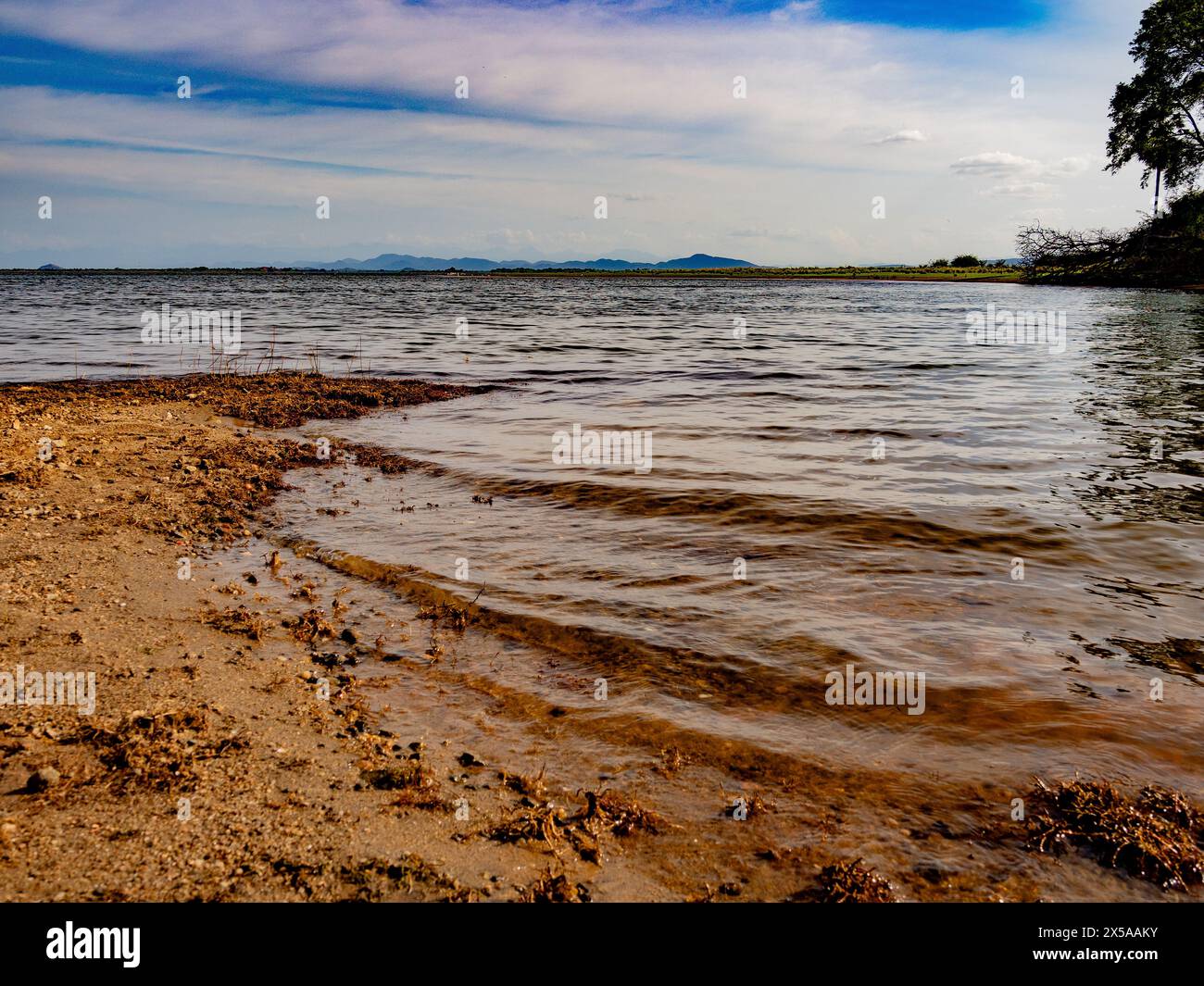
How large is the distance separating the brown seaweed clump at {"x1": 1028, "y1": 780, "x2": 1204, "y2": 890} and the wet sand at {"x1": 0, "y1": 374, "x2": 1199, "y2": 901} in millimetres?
90

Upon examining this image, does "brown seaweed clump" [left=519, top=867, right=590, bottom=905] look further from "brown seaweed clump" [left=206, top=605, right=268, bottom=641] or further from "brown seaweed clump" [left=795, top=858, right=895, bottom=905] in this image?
"brown seaweed clump" [left=206, top=605, right=268, bottom=641]

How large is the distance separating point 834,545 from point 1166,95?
69.3 meters

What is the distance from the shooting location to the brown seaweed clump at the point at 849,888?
3498 millimetres

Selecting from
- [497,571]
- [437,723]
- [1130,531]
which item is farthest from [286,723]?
[1130,531]

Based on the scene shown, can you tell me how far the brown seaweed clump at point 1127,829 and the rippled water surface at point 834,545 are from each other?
14.0 inches

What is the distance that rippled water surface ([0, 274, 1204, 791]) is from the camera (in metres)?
5.29

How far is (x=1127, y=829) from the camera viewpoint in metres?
3.94

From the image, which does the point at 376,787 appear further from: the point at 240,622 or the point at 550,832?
the point at 240,622

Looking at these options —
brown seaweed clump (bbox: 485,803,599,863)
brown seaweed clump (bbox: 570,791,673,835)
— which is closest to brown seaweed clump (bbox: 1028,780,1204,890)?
brown seaweed clump (bbox: 570,791,673,835)

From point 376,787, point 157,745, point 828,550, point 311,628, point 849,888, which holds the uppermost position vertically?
point 828,550

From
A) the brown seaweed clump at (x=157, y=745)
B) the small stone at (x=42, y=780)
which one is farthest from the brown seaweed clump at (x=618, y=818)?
the small stone at (x=42, y=780)

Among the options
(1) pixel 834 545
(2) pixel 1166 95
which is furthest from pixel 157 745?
(2) pixel 1166 95

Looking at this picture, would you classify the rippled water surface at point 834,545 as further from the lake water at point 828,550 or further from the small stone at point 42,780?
the small stone at point 42,780

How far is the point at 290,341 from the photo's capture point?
29.2m
